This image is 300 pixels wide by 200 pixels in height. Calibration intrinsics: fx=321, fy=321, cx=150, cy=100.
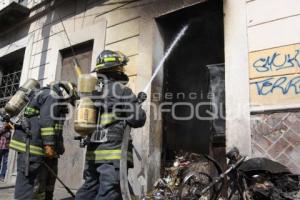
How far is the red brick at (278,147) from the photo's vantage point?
4.19 m

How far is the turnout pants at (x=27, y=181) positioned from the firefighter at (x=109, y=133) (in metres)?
0.87

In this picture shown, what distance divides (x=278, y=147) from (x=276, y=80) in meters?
0.91

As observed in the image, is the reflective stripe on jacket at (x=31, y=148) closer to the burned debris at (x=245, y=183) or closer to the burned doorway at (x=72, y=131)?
the burned debris at (x=245, y=183)

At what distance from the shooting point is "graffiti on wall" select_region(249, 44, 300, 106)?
425 centimetres

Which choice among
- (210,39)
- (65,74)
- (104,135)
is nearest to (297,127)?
(104,135)

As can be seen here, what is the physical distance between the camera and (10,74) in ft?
35.9

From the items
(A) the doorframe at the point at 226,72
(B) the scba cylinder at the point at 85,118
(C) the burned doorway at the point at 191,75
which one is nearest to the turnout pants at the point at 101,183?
(B) the scba cylinder at the point at 85,118

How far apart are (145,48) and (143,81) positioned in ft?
2.13

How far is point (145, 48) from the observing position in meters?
6.14

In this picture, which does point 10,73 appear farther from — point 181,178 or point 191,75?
point 181,178

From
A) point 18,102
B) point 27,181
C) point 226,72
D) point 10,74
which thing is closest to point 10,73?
point 10,74

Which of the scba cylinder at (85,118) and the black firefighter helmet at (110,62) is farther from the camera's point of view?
the black firefighter helmet at (110,62)

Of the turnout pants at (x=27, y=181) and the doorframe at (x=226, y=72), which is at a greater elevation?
the doorframe at (x=226, y=72)

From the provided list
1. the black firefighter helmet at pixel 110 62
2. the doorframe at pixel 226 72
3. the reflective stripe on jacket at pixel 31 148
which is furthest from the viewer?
the doorframe at pixel 226 72
